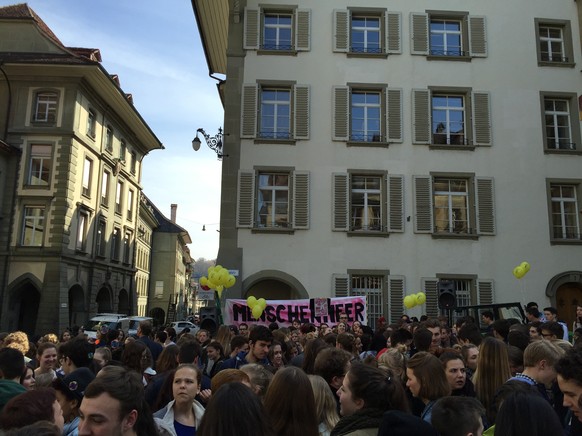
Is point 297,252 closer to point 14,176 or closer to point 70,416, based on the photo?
point 70,416

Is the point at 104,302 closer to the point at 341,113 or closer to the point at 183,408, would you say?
the point at 341,113

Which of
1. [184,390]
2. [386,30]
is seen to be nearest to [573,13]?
[386,30]

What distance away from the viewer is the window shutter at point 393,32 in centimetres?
2112

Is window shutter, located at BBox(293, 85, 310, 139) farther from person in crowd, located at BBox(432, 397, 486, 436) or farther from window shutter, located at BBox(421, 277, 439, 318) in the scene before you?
person in crowd, located at BBox(432, 397, 486, 436)

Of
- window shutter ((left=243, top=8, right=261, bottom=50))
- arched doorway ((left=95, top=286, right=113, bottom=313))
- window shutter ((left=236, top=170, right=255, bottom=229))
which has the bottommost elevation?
arched doorway ((left=95, top=286, right=113, bottom=313))

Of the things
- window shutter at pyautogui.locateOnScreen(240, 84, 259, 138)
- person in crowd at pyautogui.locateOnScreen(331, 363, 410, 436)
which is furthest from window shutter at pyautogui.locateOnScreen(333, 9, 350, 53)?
person in crowd at pyautogui.locateOnScreen(331, 363, 410, 436)

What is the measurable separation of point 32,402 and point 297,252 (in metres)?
16.8

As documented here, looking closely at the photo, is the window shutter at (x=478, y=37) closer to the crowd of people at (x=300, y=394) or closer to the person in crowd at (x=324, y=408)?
the crowd of people at (x=300, y=394)

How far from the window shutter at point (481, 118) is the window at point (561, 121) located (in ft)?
7.57

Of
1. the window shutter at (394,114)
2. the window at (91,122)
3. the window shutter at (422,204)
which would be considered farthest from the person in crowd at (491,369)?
the window at (91,122)

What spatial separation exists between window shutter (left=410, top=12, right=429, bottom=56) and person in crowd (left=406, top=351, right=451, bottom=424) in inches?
742

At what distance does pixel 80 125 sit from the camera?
32438mm

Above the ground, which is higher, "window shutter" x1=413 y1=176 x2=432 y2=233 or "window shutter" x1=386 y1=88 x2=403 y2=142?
"window shutter" x1=386 y1=88 x2=403 y2=142

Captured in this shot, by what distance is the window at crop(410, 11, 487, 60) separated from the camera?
69.5 feet
